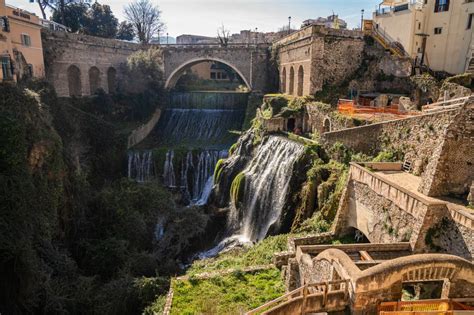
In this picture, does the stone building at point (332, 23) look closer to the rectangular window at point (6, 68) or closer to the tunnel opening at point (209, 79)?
the tunnel opening at point (209, 79)

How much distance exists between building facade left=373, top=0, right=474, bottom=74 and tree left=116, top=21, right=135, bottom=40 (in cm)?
2718

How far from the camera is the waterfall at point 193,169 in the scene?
69.3 feet

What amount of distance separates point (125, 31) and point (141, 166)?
21942mm

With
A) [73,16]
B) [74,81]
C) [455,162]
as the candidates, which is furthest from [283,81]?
[73,16]

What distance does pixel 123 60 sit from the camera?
30.4 meters

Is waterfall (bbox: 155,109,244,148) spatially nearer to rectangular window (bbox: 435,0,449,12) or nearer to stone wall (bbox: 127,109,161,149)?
stone wall (bbox: 127,109,161,149)

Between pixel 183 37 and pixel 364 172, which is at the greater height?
pixel 183 37

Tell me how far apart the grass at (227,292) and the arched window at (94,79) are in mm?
23421

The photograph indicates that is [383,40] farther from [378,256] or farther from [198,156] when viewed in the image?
[378,256]

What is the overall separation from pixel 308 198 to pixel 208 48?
20535mm

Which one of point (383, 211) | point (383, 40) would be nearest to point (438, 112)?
point (383, 211)

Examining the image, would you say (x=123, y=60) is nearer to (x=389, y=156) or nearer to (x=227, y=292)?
(x=389, y=156)

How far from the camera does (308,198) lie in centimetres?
1278

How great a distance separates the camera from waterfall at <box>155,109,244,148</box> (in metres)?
24.7
